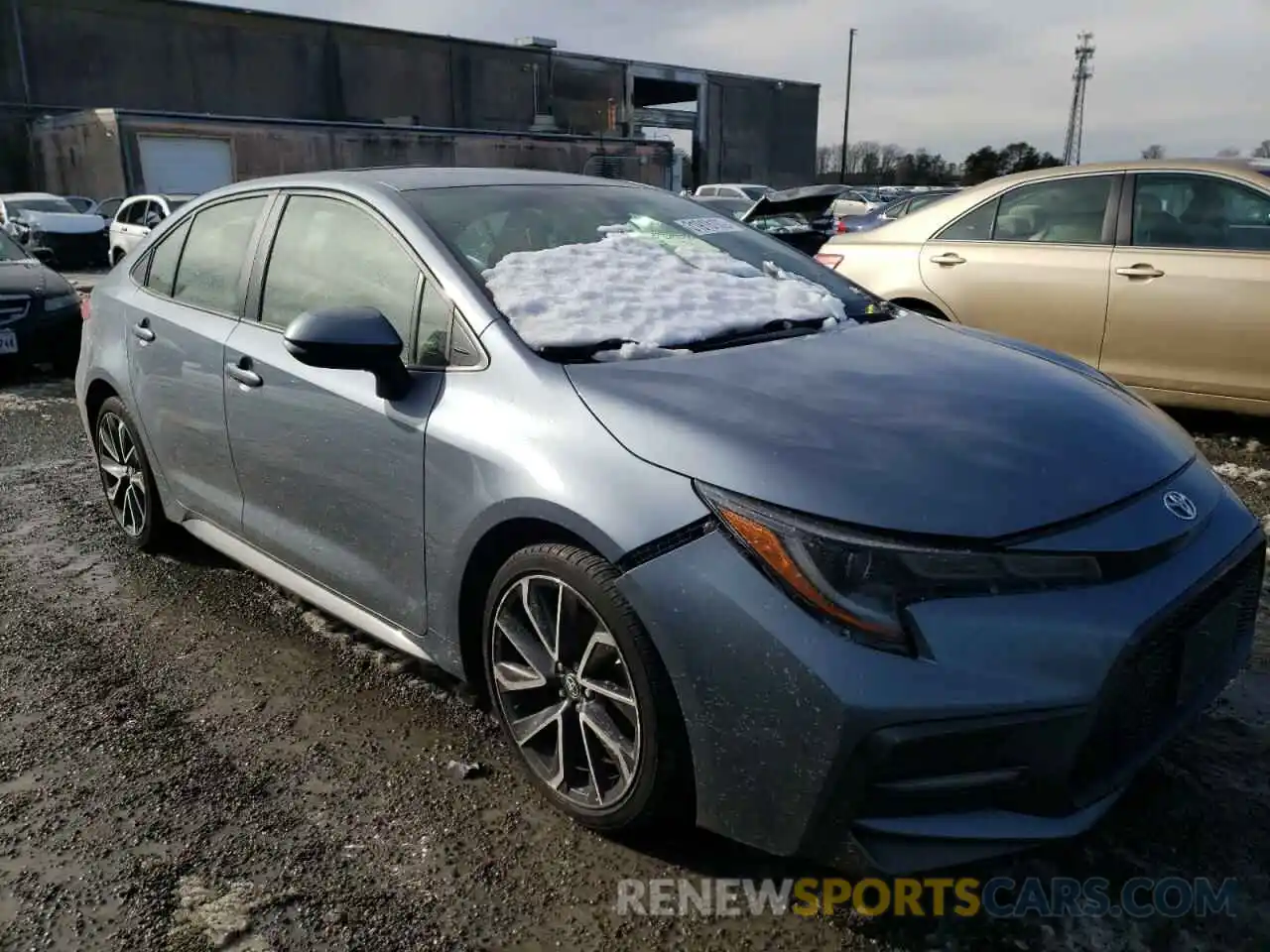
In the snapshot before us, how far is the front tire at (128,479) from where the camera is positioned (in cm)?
402

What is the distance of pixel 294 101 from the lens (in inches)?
1761

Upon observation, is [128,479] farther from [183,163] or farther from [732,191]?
[183,163]

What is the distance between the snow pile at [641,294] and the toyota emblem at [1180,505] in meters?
1.13

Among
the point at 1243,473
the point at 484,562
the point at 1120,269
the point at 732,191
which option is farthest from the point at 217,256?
the point at 732,191

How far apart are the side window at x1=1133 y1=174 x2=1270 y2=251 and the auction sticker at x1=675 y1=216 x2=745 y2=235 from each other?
2.99m

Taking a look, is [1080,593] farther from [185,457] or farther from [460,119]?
[460,119]

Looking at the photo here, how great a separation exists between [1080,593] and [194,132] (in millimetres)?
36532

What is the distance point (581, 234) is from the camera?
10.2 ft

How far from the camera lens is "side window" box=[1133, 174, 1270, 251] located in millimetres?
5133

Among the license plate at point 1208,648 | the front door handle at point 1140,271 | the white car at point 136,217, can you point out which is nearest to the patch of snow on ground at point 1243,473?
the front door handle at point 1140,271

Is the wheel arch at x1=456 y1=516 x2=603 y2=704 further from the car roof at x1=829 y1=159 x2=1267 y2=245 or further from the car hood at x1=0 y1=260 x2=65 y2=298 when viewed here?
the car hood at x1=0 y1=260 x2=65 y2=298

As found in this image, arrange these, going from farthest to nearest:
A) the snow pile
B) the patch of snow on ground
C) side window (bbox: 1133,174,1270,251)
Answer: side window (bbox: 1133,174,1270,251) → the patch of snow on ground → the snow pile

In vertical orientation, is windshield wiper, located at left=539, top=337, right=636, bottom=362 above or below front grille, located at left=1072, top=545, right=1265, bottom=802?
above

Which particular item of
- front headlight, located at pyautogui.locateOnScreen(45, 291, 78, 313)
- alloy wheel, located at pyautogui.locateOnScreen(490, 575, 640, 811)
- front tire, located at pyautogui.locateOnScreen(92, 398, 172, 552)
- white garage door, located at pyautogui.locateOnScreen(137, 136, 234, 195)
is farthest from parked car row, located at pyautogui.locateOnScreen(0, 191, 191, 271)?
alloy wheel, located at pyautogui.locateOnScreen(490, 575, 640, 811)
